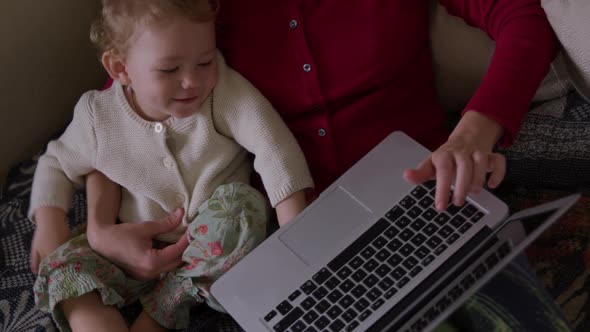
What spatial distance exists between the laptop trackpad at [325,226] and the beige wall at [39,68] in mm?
697

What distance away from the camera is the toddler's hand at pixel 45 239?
3.85 ft

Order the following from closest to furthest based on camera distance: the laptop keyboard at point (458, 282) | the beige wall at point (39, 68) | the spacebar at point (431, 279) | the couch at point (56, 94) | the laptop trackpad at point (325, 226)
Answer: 1. the laptop keyboard at point (458, 282)
2. the spacebar at point (431, 279)
3. the laptop trackpad at point (325, 226)
4. the couch at point (56, 94)
5. the beige wall at point (39, 68)

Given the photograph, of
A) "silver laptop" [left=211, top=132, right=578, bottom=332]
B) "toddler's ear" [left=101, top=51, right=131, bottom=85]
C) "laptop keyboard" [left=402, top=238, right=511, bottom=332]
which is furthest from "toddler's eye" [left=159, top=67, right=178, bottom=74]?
"laptop keyboard" [left=402, top=238, right=511, bottom=332]

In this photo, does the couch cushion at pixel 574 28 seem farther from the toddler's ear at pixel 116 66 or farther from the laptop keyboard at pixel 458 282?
the toddler's ear at pixel 116 66

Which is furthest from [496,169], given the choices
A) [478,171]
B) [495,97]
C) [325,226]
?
[325,226]

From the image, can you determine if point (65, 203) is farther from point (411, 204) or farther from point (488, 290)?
point (488, 290)

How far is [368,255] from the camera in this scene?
0.96 m

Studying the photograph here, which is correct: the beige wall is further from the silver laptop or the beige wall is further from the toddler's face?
the silver laptop

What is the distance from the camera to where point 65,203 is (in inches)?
48.2

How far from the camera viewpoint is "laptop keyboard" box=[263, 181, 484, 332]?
0.92 m

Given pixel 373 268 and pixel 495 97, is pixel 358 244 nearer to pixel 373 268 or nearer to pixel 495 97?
pixel 373 268

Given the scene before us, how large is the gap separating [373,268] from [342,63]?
0.39 meters

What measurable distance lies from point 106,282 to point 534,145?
0.77m

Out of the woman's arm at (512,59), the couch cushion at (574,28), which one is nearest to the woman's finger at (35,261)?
the woman's arm at (512,59)
